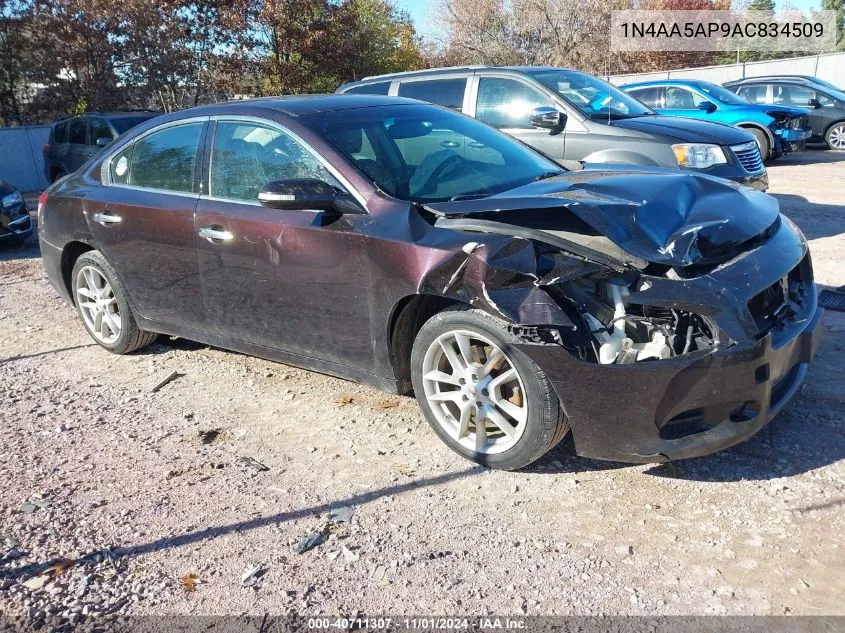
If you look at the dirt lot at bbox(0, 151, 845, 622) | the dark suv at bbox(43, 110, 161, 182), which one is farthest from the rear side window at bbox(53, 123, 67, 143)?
the dirt lot at bbox(0, 151, 845, 622)

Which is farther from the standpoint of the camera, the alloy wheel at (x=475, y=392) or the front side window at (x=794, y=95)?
the front side window at (x=794, y=95)

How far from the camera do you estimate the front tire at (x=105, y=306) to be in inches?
218

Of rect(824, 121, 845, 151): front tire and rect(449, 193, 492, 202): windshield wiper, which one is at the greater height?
rect(449, 193, 492, 202): windshield wiper

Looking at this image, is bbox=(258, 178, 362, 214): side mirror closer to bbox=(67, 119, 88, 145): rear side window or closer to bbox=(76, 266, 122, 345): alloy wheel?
bbox=(76, 266, 122, 345): alloy wheel

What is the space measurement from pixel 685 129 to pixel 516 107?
1684mm

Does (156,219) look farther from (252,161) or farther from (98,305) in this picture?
(98,305)

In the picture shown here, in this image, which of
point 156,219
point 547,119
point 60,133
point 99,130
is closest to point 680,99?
point 547,119

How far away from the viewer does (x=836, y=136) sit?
54.9ft

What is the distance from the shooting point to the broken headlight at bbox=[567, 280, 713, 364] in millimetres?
3229

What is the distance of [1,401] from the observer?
16.4ft

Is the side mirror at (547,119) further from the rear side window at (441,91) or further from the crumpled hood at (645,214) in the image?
the crumpled hood at (645,214)

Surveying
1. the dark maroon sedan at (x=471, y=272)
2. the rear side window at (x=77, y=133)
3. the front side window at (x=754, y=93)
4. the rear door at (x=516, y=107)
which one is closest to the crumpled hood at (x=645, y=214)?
the dark maroon sedan at (x=471, y=272)

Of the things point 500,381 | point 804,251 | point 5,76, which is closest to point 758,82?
point 804,251

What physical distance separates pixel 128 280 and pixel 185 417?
1274 millimetres
